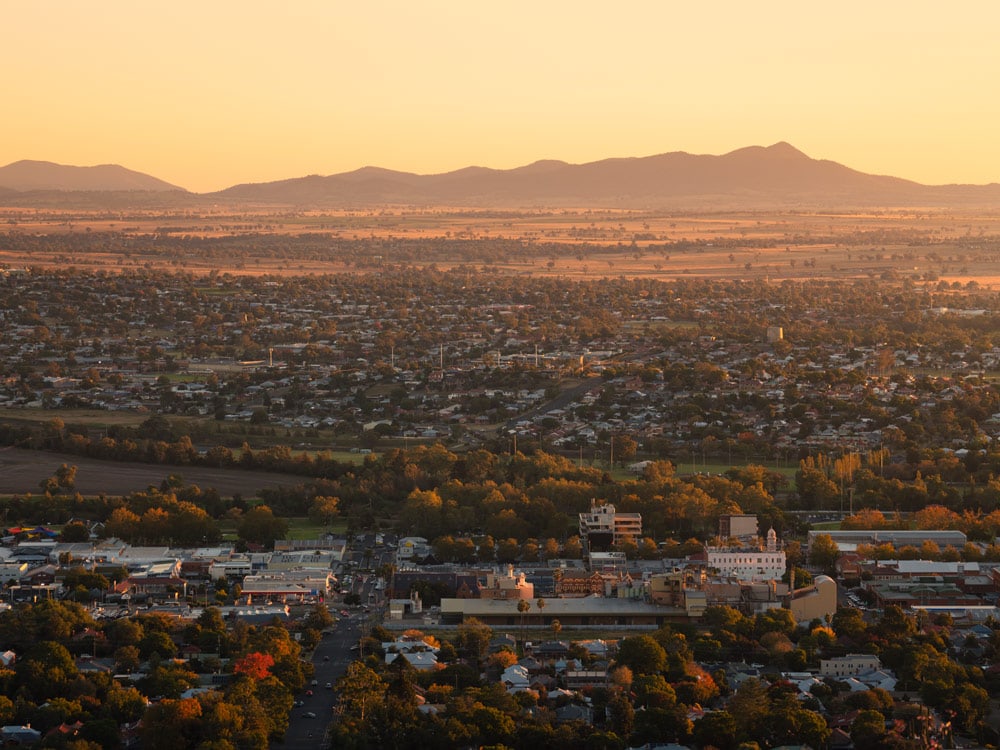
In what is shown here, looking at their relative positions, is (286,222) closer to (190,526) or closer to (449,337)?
(449,337)

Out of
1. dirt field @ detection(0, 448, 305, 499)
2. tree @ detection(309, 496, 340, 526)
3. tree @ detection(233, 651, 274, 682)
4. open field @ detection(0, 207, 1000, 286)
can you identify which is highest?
tree @ detection(233, 651, 274, 682)

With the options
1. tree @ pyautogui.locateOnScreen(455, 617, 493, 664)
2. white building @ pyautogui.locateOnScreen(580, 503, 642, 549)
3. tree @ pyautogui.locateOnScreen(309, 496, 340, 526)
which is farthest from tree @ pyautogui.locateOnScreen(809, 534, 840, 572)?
tree @ pyautogui.locateOnScreen(309, 496, 340, 526)

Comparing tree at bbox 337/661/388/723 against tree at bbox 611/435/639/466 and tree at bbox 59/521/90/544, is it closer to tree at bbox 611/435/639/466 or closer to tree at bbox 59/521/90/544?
tree at bbox 59/521/90/544

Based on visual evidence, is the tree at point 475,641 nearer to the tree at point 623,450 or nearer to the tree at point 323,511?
the tree at point 323,511

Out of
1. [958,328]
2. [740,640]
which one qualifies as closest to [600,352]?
[958,328]

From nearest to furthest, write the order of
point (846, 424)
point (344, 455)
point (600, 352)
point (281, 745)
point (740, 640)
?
point (281, 745) < point (740, 640) < point (344, 455) < point (846, 424) < point (600, 352)
